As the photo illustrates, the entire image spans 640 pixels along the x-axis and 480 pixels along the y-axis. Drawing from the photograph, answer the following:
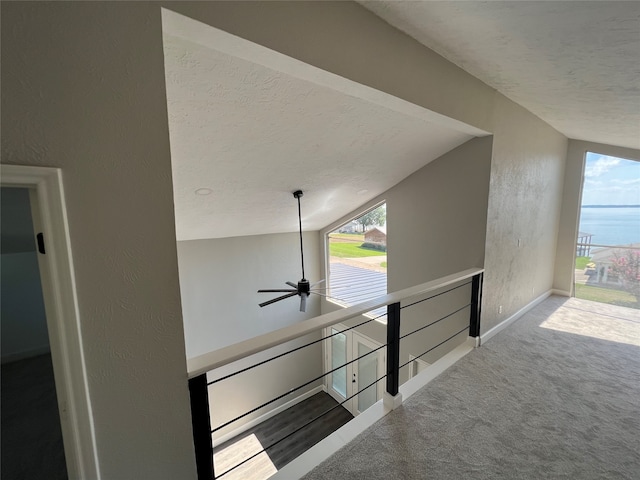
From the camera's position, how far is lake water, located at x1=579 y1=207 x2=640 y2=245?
414 centimetres

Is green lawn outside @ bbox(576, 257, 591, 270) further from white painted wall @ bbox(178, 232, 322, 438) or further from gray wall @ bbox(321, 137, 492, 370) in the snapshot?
white painted wall @ bbox(178, 232, 322, 438)

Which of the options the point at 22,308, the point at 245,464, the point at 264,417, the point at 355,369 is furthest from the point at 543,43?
the point at 264,417

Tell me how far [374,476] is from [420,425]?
54cm

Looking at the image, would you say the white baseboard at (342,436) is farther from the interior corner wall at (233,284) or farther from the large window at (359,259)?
the interior corner wall at (233,284)

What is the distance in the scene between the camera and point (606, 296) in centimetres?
439

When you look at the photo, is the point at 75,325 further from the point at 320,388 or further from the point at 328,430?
the point at 320,388

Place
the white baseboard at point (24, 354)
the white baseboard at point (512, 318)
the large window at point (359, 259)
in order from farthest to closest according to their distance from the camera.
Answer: the large window at point (359, 259), the white baseboard at point (512, 318), the white baseboard at point (24, 354)

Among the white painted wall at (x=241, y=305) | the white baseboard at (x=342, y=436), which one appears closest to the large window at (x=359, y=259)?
the white painted wall at (x=241, y=305)

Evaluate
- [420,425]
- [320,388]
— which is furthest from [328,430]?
[420,425]

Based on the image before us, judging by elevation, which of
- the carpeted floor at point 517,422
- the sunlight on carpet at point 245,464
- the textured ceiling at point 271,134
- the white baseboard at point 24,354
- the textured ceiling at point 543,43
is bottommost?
the sunlight on carpet at point 245,464

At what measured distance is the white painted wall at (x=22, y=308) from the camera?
2.84ft

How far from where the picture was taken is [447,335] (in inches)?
137

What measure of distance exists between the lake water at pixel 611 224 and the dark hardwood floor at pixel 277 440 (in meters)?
5.00

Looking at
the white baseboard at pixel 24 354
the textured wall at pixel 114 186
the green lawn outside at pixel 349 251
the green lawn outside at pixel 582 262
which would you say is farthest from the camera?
the green lawn outside at pixel 349 251
